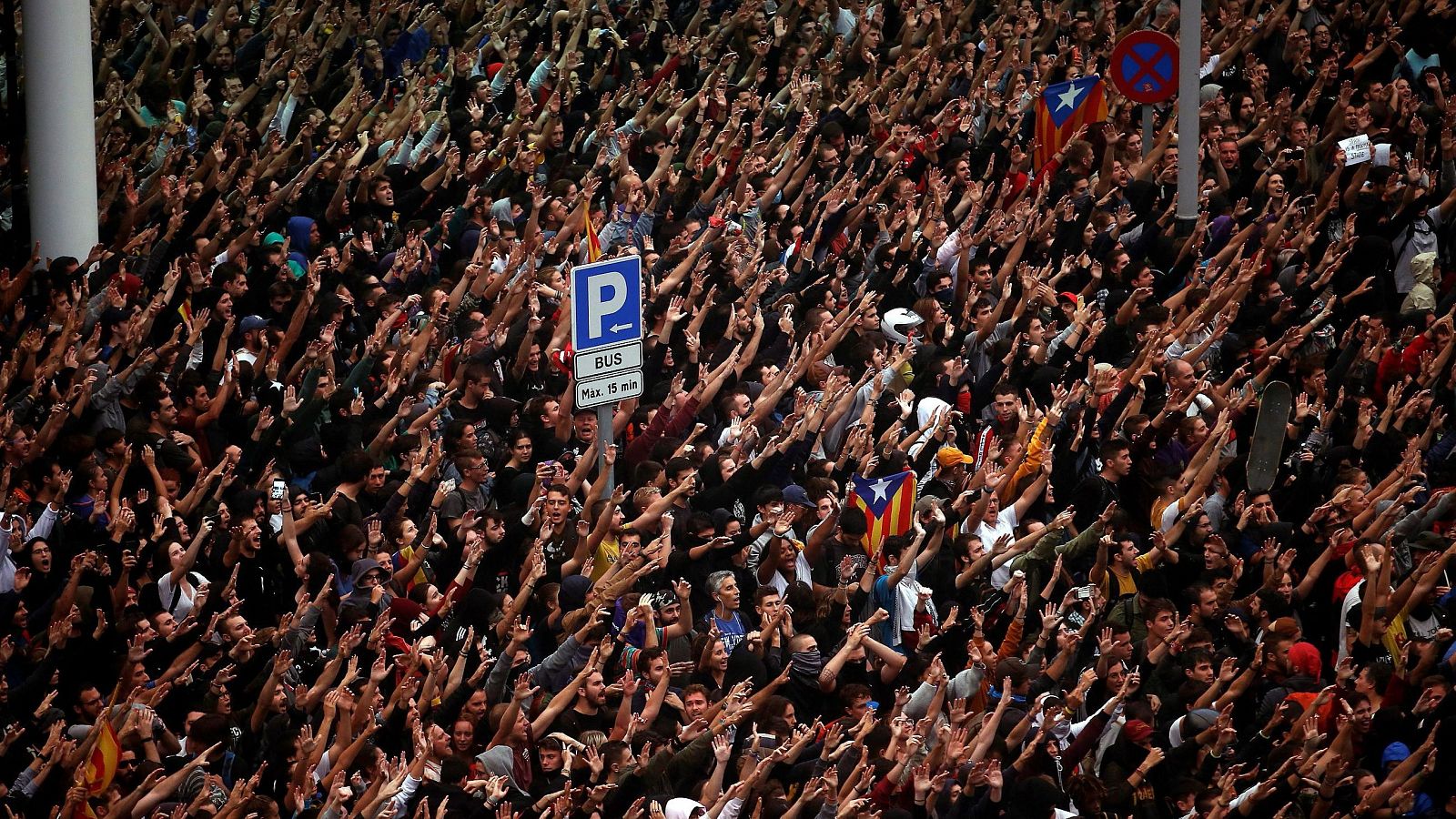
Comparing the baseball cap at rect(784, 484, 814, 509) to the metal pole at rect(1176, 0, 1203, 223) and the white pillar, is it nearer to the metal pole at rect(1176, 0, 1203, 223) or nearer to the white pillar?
the metal pole at rect(1176, 0, 1203, 223)

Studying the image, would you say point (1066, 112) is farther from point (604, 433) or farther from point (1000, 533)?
point (604, 433)

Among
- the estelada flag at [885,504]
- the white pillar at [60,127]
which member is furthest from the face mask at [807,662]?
the white pillar at [60,127]

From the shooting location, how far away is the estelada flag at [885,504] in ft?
38.8

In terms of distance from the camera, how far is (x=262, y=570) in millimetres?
11125

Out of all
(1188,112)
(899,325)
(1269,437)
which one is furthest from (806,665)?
(1188,112)

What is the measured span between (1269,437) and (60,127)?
8662 millimetres

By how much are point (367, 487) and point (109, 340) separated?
239cm

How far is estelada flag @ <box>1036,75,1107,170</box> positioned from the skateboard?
4718 millimetres

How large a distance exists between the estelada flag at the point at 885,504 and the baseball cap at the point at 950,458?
835mm

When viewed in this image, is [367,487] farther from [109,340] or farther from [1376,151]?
[1376,151]

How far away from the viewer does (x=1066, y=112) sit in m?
17.1

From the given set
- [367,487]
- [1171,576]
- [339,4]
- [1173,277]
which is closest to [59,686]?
[367,487]

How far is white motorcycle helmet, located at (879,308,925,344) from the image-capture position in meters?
14.4

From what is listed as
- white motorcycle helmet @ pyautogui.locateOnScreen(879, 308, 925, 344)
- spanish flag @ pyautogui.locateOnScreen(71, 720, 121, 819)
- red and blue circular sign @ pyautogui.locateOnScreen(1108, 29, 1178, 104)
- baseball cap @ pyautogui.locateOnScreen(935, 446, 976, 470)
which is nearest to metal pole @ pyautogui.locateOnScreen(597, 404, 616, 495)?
baseball cap @ pyautogui.locateOnScreen(935, 446, 976, 470)
